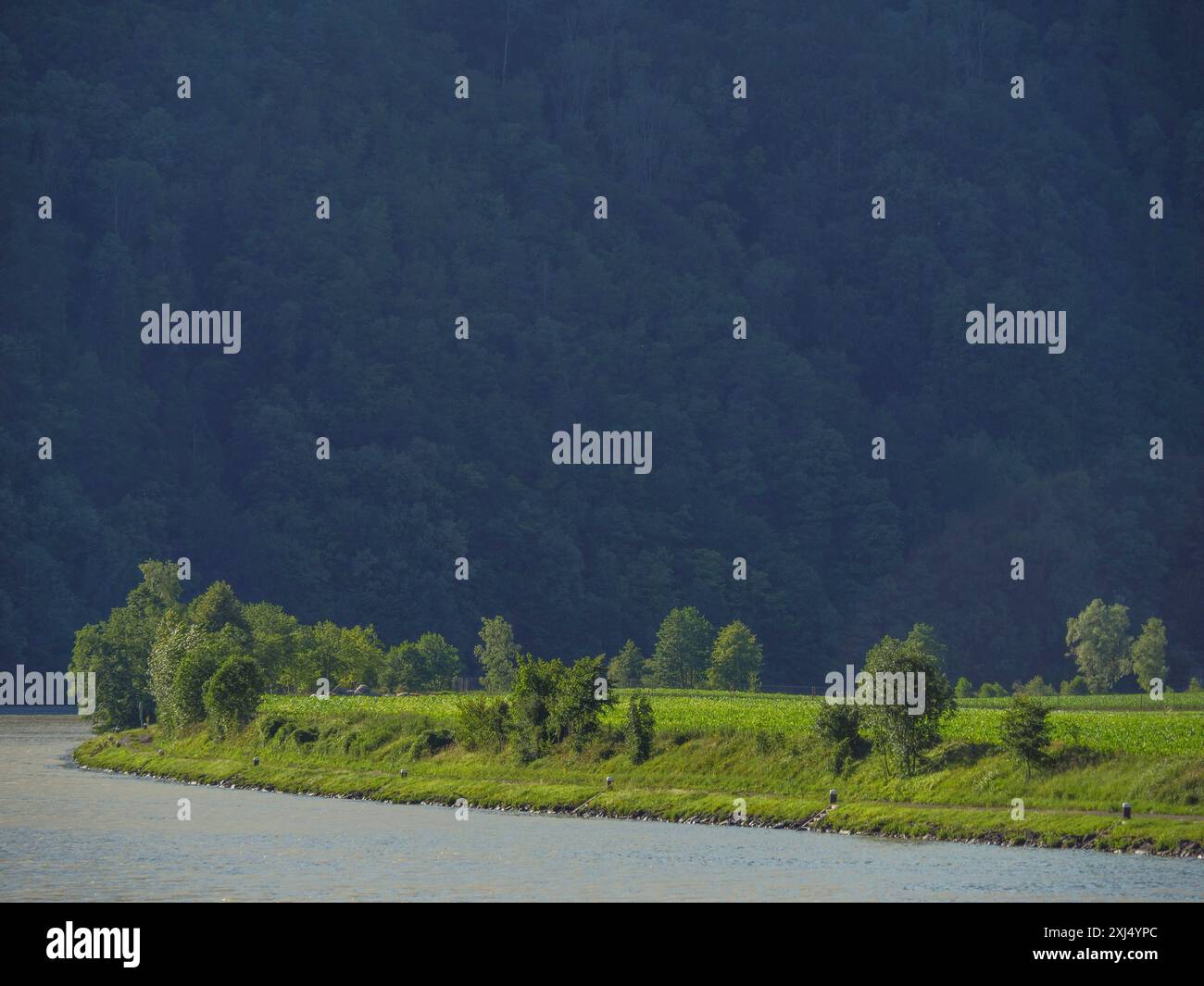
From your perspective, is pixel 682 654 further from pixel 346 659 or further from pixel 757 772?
pixel 757 772

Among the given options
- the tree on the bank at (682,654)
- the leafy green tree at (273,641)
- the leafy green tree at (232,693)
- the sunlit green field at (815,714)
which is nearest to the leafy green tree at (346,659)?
the leafy green tree at (273,641)

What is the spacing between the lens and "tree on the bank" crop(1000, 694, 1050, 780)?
266 feet

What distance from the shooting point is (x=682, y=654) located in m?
177

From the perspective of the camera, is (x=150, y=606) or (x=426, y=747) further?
(x=150, y=606)

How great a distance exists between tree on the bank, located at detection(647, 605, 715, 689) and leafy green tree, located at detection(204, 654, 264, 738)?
53.7m

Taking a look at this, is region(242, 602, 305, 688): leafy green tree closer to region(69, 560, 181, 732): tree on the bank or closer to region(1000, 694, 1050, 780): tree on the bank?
region(69, 560, 181, 732): tree on the bank

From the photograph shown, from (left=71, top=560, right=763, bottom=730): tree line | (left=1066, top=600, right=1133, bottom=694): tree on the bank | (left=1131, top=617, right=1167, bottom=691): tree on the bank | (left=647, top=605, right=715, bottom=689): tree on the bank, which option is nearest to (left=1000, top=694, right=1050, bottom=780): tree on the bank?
(left=71, top=560, right=763, bottom=730): tree line

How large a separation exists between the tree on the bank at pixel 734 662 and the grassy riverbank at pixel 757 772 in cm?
4124

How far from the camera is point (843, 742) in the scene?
8994 centimetres

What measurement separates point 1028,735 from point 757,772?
55.4 ft

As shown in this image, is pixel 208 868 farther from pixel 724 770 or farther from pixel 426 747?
pixel 426 747

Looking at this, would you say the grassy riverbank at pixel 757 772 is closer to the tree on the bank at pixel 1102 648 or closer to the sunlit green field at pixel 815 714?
the sunlit green field at pixel 815 714
